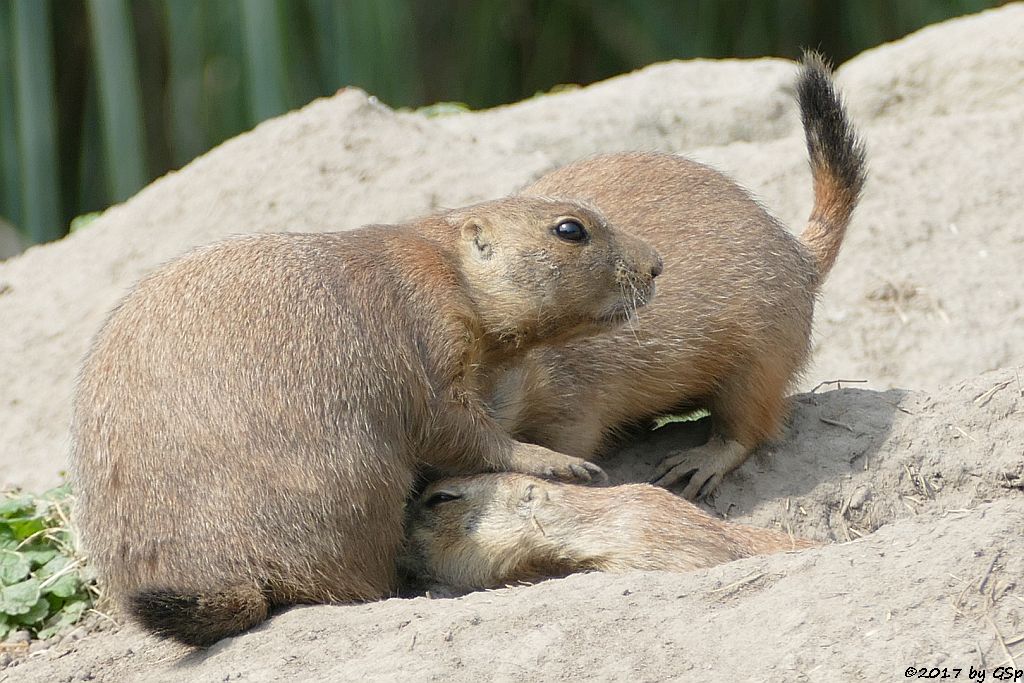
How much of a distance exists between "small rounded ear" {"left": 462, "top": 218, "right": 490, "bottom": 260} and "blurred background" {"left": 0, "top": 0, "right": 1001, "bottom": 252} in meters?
6.46

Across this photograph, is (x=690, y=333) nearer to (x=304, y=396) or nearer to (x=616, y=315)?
(x=616, y=315)

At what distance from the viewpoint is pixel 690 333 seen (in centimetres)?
586

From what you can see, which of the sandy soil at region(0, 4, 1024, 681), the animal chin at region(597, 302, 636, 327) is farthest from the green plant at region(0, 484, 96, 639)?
the animal chin at region(597, 302, 636, 327)

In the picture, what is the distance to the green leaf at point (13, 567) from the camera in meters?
5.32

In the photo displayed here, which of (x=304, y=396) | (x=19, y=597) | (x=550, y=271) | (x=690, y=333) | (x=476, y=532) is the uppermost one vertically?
(x=550, y=271)

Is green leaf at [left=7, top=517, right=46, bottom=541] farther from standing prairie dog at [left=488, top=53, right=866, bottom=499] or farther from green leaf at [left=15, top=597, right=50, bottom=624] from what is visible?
standing prairie dog at [left=488, top=53, right=866, bottom=499]

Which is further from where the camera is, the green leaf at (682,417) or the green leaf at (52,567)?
the green leaf at (682,417)

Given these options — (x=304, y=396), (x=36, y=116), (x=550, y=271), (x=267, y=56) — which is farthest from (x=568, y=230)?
(x=36, y=116)

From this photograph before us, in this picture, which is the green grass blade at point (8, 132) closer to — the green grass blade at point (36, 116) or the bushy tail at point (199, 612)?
the green grass blade at point (36, 116)

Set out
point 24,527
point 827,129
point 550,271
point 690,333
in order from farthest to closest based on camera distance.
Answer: point 827,129
point 690,333
point 24,527
point 550,271

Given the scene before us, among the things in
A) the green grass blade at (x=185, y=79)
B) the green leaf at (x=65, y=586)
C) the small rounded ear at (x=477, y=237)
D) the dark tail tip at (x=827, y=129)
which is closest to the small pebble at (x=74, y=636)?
the green leaf at (x=65, y=586)

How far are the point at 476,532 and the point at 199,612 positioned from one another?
42.0 inches

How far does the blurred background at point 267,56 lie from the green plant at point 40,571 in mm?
6074

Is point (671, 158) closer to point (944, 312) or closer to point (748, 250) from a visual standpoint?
point (748, 250)
